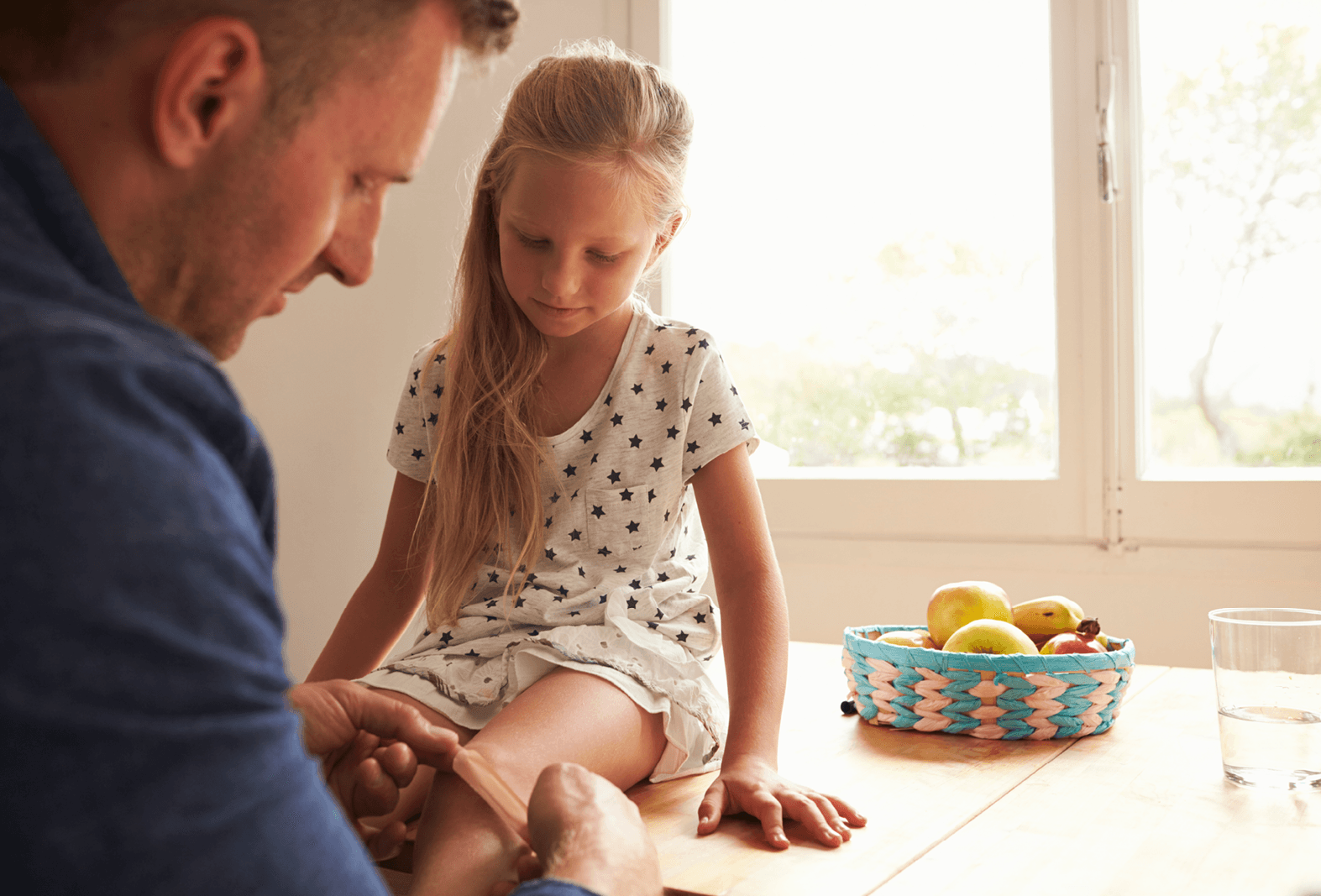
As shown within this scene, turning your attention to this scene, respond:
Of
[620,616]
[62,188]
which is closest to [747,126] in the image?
[620,616]

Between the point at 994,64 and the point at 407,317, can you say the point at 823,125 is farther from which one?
the point at 407,317

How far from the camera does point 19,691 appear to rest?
1.08ft

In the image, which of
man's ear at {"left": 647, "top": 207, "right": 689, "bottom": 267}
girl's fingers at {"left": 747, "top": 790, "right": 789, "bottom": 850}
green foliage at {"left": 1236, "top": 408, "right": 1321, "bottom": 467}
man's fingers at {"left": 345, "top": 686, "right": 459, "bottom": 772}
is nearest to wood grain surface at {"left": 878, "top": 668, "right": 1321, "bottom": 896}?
girl's fingers at {"left": 747, "top": 790, "right": 789, "bottom": 850}

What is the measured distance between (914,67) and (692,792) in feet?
5.39

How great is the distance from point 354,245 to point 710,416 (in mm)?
701

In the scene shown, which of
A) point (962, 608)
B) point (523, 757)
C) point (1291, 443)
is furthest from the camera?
point (1291, 443)

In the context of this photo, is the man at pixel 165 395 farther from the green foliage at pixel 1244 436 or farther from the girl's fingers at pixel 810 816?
the green foliage at pixel 1244 436

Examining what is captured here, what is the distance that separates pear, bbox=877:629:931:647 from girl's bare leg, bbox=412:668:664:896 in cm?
31

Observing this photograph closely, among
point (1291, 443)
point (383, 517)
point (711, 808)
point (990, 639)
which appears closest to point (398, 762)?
point (711, 808)

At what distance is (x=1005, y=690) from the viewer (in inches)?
41.1

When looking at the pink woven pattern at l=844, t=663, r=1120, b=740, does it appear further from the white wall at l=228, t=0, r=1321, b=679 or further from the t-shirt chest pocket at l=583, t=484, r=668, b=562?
the white wall at l=228, t=0, r=1321, b=679

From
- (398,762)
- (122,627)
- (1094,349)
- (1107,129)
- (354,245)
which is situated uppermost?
(1107,129)

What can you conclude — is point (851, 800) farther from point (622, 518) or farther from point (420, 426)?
point (420, 426)

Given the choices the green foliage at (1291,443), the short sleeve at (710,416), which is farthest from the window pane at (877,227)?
the short sleeve at (710,416)
